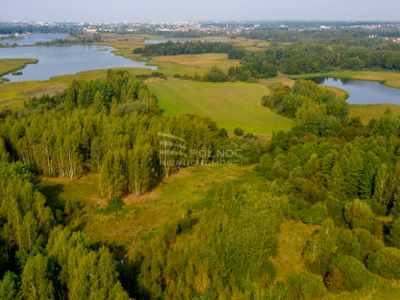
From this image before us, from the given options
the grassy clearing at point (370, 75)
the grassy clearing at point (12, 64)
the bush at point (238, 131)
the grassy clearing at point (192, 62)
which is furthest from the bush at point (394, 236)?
the grassy clearing at point (12, 64)

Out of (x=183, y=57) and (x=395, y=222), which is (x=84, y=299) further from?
(x=183, y=57)

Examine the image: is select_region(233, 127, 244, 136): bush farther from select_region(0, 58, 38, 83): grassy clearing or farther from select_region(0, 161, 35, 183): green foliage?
select_region(0, 58, 38, 83): grassy clearing

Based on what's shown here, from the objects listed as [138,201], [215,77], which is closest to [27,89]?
[215,77]

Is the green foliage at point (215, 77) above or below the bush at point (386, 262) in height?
above

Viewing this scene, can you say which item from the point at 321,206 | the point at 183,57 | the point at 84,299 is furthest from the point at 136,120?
the point at 183,57

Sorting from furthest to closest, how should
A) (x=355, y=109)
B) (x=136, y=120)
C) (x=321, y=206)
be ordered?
(x=355, y=109), (x=136, y=120), (x=321, y=206)

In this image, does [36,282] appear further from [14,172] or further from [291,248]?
[291,248]

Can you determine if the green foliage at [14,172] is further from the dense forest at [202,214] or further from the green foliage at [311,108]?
the green foliage at [311,108]
